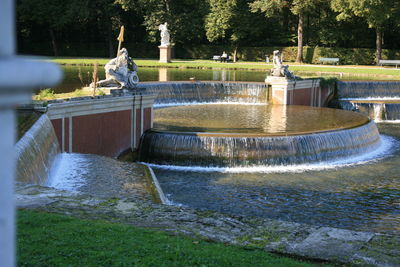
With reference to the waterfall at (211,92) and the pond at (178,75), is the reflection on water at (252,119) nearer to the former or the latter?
the waterfall at (211,92)

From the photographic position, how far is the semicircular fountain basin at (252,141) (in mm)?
15688

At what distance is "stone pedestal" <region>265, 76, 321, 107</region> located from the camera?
2575 centimetres

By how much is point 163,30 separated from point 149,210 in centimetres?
4147

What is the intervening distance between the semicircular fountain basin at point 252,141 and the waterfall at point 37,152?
169 inches

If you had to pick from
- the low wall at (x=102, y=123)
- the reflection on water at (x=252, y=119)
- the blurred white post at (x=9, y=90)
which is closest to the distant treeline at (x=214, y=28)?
the reflection on water at (x=252, y=119)

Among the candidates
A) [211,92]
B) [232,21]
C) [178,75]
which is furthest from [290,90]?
[232,21]

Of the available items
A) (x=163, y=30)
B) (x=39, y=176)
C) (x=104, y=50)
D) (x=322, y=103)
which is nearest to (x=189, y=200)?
(x=39, y=176)

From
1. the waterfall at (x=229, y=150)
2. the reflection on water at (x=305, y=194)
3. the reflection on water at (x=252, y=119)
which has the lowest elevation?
the reflection on water at (x=305, y=194)

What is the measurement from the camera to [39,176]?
32.0 feet

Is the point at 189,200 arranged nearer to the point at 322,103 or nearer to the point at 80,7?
the point at 322,103

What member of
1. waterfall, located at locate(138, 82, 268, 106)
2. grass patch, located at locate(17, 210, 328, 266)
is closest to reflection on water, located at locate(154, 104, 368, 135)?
waterfall, located at locate(138, 82, 268, 106)

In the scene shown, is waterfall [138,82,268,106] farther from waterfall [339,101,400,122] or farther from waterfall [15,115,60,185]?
waterfall [15,115,60,185]

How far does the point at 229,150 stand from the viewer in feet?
51.4

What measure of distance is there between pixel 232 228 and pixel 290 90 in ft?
65.2
